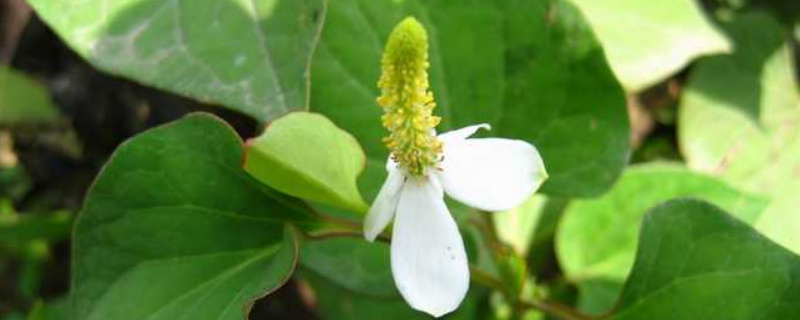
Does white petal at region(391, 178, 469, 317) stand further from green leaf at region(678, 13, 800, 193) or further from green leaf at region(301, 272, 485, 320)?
green leaf at region(678, 13, 800, 193)

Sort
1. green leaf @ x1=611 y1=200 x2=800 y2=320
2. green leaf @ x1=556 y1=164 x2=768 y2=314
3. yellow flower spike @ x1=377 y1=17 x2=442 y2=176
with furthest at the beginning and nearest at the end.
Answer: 1. green leaf @ x1=556 y1=164 x2=768 y2=314
2. green leaf @ x1=611 y1=200 x2=800 y2=320
3. yellow flower spike @ x1=377 y1=17 x2=442 y2=176

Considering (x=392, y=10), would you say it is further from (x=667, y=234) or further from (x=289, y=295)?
(x=289, y=295)

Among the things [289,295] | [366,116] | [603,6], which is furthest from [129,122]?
[603,6]

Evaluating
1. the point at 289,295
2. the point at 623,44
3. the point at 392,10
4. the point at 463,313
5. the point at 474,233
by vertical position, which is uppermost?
the point at 392,10

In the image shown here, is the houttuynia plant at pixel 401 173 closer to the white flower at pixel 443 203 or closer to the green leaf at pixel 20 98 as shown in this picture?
the white flower at pixel 443 203

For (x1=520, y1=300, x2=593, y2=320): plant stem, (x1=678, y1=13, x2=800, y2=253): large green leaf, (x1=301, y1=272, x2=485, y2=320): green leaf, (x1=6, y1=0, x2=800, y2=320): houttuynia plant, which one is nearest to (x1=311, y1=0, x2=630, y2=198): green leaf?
(x1=6, y1=0, x2=800, y2=320): houttuynia plant

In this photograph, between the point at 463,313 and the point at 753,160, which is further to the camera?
the point at 753,160
